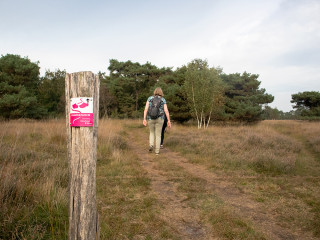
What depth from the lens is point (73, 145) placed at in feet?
5.99

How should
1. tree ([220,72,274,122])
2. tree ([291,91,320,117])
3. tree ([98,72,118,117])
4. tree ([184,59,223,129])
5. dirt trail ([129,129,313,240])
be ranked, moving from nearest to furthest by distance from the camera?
dirt trail ([129,129,313,240]), tree ([184,59,223,129]), tree ([220,72,274,122]), tree ([291,91,320,117]), tree ([98,72,118,117])

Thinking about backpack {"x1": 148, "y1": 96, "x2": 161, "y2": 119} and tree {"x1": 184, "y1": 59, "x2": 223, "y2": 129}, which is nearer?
backpack {"x1": 148, "y1": 96, "x2": 161, "y2": 119}

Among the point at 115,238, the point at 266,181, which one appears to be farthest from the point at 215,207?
the point at 266,181

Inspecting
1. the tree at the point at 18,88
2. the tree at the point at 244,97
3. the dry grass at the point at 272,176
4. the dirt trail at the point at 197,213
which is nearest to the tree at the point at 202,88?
the tree at the point at 244,97

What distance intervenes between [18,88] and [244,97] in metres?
23.7

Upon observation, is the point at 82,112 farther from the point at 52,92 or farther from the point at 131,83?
the point at 131,83

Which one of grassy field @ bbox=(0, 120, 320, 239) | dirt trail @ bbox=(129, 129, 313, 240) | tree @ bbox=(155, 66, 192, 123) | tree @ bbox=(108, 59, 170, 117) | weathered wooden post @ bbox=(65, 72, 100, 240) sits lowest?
dirt trail @ bbox=(129, 129, 313, 240)

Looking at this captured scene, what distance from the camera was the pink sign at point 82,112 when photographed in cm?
180

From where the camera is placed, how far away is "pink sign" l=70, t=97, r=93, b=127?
1.80m

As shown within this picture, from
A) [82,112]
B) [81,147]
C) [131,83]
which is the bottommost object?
[81,147]

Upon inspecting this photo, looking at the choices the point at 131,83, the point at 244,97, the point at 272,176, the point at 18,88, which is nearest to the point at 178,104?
the point at 244,97

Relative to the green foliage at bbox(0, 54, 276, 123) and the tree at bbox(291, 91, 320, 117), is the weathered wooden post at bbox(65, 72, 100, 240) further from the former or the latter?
the tree at bbox(291, 91, 320, 117)

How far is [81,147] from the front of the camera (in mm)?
1816

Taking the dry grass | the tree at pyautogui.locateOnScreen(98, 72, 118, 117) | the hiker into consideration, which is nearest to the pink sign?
the dry grass
